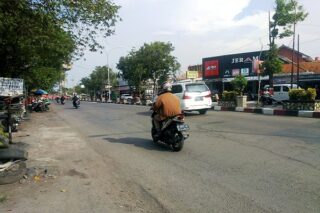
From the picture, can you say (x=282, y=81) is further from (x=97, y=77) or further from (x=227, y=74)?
(x=97, y=77)

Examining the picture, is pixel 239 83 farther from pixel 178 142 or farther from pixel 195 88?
pixel 178 142

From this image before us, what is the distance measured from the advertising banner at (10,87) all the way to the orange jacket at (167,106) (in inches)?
351

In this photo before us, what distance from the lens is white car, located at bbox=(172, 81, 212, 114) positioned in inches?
725

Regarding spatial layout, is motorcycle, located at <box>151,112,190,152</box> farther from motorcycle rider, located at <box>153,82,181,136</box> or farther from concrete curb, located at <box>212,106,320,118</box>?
concrete curb, located at <box>212,106,320,118</box>

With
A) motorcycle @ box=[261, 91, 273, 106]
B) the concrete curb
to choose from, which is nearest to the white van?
motorcycle @ box=[261, 91, 273, 106]

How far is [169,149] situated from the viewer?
973 centimetres

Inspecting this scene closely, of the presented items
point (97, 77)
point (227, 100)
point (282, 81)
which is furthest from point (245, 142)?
point (97, 77)

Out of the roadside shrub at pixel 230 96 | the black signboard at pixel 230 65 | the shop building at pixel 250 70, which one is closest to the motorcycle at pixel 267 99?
the roadside shrub at pixel 230 96

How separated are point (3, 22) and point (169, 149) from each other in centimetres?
546

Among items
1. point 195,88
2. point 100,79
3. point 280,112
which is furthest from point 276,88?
point 100,79

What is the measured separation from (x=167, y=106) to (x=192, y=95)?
29.6ft

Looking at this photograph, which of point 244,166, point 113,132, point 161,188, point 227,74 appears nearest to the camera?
point 161,188

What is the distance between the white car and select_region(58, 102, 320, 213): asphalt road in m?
5.83

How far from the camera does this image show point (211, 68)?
49250 mm
